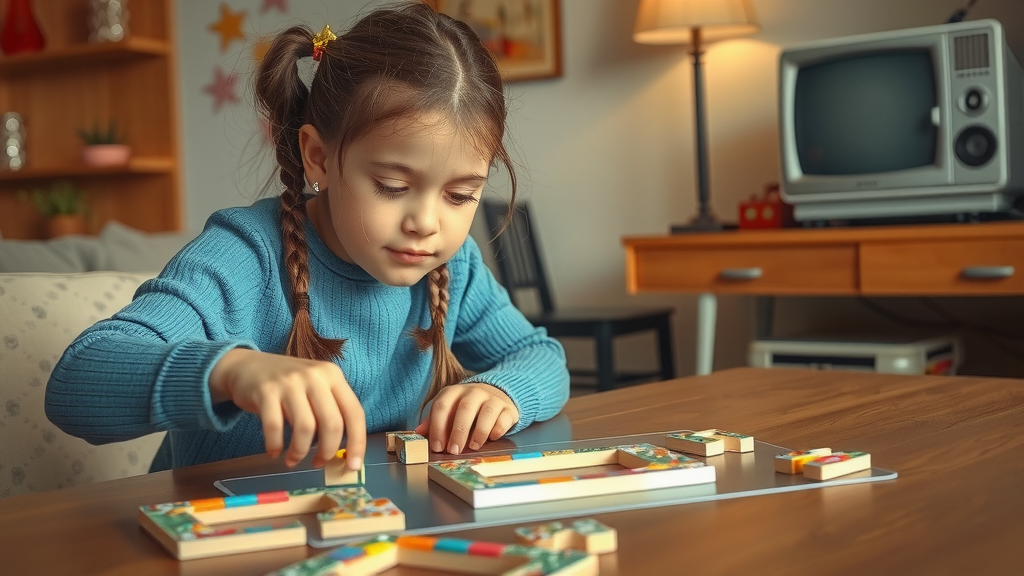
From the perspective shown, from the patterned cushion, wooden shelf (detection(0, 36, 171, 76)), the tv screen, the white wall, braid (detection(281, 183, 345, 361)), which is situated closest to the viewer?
braid (detection(281, 183, 345, 361))

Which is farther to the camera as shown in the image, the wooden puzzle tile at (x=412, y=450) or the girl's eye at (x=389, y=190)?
the girl's eye at (x=389, y=190)

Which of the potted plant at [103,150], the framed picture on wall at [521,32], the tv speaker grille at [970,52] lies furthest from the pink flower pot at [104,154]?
the tv speaker grille at [970,52]

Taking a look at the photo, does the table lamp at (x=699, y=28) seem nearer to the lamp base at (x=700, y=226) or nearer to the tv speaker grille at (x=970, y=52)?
the lamp base at (x=700, y=226)

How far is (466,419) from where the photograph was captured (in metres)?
0.85

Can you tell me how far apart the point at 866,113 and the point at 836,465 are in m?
2.05

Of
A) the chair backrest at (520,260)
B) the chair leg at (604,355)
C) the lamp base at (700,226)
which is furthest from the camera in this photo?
the chair backrest at (520,260)

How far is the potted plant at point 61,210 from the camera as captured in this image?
437 cm

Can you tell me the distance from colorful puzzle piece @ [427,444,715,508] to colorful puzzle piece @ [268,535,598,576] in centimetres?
10

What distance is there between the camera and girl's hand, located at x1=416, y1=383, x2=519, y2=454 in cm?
84

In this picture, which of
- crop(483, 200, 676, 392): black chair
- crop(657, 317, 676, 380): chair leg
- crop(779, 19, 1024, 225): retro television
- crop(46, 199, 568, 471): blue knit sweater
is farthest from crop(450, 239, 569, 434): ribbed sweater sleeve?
crop(657, 317, 676, 380): chair leg

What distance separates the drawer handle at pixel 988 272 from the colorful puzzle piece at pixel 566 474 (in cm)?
179

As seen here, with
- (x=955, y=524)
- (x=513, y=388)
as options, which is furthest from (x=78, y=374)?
(x=955, y=524)

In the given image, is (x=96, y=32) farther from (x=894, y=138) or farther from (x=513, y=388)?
(x=513, y=388)

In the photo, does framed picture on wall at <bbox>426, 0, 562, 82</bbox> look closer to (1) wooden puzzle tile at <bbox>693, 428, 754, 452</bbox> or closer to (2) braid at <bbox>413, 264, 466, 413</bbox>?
(2) braid at <bbox>413, 264, 466, 413</bbox>
